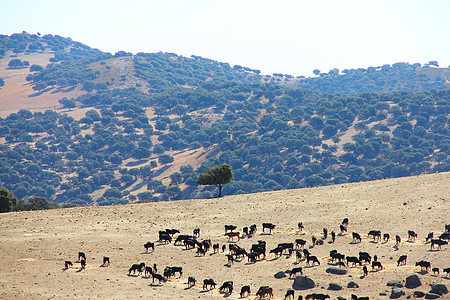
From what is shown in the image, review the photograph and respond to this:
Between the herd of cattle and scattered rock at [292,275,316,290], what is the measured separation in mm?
1415

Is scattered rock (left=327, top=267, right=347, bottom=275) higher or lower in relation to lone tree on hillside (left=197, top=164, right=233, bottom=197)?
lower

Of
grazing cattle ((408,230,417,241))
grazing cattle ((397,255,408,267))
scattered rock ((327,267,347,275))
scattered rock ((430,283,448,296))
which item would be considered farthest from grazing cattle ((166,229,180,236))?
scattered rock ((430,283,448,296))

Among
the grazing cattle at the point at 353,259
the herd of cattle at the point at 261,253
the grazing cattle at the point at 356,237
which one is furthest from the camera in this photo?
the grazing cattle at the point at 356,237

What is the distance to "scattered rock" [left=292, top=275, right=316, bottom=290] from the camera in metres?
33.8

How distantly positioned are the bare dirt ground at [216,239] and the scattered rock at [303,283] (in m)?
0.62

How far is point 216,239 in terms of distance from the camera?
4712 cm

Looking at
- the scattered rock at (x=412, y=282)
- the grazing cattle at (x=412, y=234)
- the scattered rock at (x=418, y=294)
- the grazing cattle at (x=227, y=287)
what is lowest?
the grazing cattle at (x=227, y=287)

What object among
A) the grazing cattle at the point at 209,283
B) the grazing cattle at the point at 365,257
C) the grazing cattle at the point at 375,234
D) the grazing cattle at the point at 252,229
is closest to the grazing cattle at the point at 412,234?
the grazing cattle at the point at 375,234

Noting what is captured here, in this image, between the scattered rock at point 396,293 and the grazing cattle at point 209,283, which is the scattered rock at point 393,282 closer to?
the scattered rock at point 396,293

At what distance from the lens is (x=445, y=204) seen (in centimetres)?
5216

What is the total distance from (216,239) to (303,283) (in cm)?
1483

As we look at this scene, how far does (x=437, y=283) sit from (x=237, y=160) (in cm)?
16794

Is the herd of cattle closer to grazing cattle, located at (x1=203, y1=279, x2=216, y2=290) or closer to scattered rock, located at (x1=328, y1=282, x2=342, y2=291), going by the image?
grazing cattle, located at (x1=203, y1=279, x2=216, y2=290)

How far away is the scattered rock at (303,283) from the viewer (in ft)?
111
